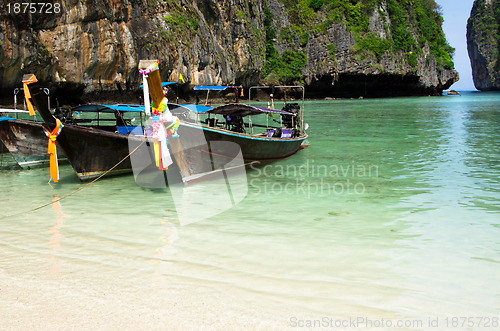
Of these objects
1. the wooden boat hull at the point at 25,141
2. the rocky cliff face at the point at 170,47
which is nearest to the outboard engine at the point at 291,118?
the wooden boat hull at the point at 25,141

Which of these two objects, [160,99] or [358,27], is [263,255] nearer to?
[160,99]

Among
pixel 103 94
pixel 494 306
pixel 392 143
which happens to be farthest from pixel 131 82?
pixel 494 306

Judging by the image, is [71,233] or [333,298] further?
[71,233]

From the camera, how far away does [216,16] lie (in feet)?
150

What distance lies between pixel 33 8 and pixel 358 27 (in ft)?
173

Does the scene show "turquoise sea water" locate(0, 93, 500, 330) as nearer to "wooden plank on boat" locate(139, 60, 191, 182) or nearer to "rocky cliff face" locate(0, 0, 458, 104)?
"wooden plank on boat" locate(139, 60, 191, 182)

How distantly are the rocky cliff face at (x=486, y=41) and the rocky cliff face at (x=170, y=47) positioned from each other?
2275 inches

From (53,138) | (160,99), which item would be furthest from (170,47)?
(160,99)

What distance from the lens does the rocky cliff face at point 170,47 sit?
25047 millimetres

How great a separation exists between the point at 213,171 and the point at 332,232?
14.8 ft

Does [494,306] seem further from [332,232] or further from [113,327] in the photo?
[113,327]

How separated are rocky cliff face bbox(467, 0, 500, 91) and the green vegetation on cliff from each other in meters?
49.1

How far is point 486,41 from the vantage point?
4441 inches

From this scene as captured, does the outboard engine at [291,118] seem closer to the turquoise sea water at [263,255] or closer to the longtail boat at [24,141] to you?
the turquoise sea water at [263,255]
